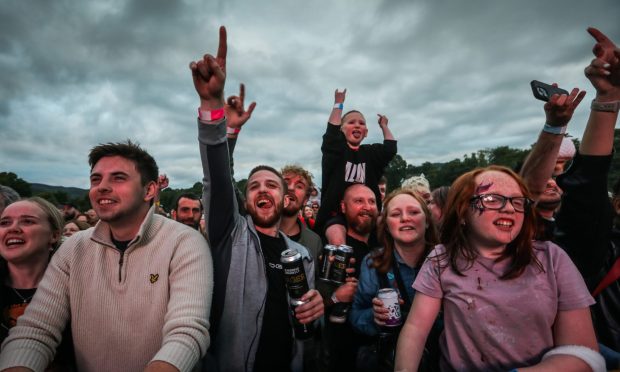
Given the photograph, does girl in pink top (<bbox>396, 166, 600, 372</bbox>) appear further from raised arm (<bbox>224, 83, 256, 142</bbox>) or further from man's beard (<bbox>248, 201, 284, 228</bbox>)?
raised arm (<bbox>224, 83, 256, 142</bbox>)

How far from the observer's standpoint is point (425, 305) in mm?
1965

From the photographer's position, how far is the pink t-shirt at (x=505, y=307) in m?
1.73

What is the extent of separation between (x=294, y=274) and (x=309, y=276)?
49 centimetres

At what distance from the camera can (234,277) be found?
2559 millimetres

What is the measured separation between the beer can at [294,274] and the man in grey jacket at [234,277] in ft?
0.21

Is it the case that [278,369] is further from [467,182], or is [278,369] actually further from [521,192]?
[521,192]

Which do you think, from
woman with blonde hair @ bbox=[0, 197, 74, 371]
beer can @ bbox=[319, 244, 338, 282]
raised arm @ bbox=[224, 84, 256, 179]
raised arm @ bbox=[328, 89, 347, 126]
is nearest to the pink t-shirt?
beer can @ bbox=[319, 244, 338, 282]

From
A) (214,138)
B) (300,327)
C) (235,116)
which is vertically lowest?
(300,327)

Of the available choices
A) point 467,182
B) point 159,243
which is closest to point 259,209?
point 159,243

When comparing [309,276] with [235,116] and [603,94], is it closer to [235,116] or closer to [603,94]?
[235,116]

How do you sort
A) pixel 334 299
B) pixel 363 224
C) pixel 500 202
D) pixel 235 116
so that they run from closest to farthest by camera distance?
1. pixel 500 202
2. pixel 334 299
3. pixel 235 116
4. pixel 363 224

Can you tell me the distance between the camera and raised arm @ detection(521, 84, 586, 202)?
232cm

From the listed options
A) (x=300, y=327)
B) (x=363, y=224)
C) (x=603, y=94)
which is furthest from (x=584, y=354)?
(x=363, y=224)

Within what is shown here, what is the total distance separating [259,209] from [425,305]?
1.74 m
